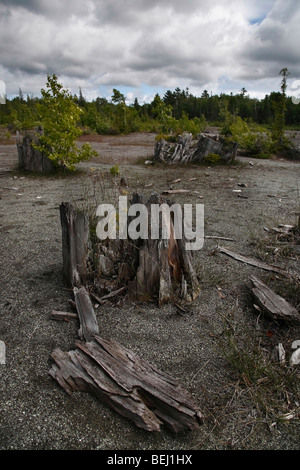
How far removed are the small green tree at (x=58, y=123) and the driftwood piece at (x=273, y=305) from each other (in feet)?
22.8

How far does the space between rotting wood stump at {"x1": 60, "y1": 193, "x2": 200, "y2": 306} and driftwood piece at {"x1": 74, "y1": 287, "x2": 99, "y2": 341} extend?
21cm

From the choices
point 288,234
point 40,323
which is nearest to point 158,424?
point 40,323

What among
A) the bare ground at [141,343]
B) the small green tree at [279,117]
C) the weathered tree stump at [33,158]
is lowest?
the bare ground at [141,343]

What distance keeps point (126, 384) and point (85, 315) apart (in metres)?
0.89

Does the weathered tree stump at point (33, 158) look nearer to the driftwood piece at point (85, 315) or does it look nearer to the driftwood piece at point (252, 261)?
the driftwood piece at point (252, 261)

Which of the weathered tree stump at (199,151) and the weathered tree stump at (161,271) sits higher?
the weathered tree stump at (199,151)

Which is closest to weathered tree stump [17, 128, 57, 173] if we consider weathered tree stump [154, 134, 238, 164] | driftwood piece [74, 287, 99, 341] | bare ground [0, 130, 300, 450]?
weathered tree stump [154, 134, 238, 164]

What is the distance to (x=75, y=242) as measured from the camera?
132 inches

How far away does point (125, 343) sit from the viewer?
8.78 ft

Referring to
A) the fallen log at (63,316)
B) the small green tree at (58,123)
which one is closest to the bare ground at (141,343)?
the fallen log at (63,316)

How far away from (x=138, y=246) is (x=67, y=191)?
188 inches

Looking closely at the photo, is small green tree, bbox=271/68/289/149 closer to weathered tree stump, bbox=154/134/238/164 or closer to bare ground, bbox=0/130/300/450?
weathered tree stump, bbox=154/134/238/164

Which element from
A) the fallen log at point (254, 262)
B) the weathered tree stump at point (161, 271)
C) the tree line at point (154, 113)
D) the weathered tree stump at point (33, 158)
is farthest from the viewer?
the tree line at point (154, 113)

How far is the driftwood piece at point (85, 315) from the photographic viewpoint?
2711 millimetres
